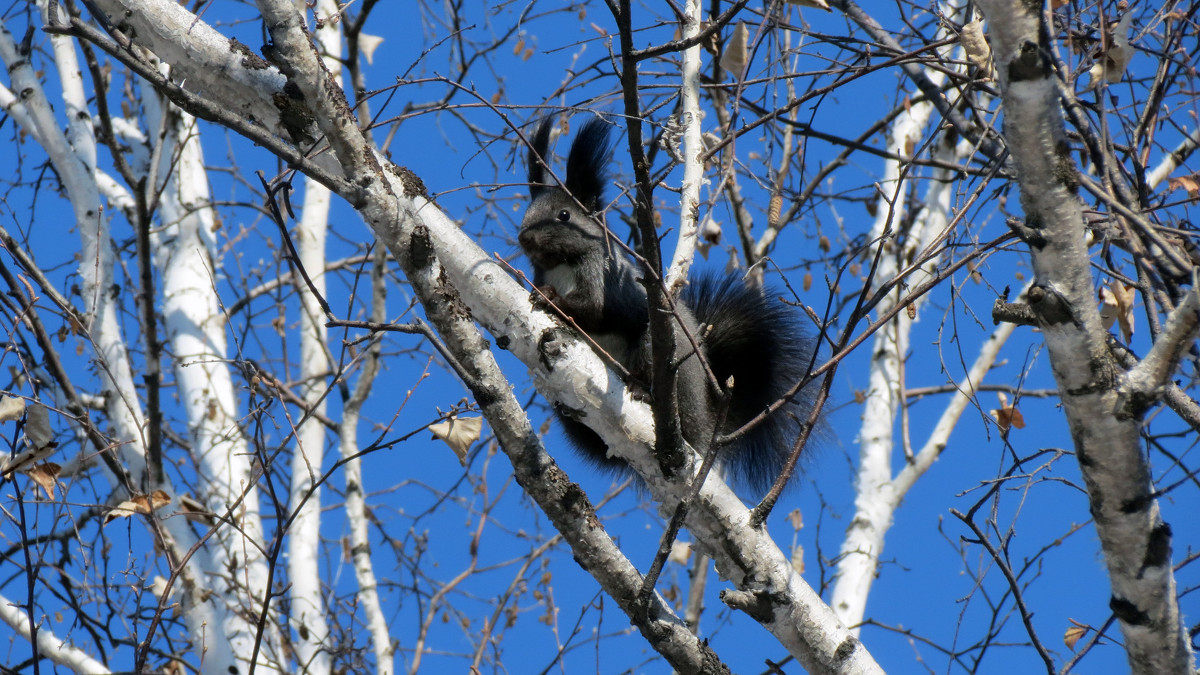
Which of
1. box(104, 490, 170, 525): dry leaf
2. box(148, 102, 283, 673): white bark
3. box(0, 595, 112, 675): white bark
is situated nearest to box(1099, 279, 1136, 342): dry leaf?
box(104, 490, 170, 525): dry leaf

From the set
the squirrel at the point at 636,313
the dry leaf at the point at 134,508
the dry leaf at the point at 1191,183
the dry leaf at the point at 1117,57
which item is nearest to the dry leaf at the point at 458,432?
the dry leaf at the point at 134,508

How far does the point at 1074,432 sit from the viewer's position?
1.94 m

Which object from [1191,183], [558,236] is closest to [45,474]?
[558,236]

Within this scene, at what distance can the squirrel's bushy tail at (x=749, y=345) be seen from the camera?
3.64m

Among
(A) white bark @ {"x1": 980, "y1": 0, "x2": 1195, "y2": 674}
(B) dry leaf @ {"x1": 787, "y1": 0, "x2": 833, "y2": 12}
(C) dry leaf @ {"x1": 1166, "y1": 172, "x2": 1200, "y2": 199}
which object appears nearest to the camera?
(A) white bark @ {"x1": 980, "y1": 0, "x2": 1195, "y2": 674}

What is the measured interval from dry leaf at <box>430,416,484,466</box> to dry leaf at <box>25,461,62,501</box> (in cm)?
97

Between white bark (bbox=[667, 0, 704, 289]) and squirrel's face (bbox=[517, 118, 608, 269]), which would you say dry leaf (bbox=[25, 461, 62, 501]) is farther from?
squirrel's face (bbox=[517, 118, 608, 269])

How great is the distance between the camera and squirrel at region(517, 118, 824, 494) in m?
3.62

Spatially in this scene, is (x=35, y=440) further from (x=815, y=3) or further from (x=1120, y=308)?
(x=1120, y=308)

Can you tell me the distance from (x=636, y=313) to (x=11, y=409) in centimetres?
197

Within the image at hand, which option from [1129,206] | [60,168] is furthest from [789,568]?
[60,168]

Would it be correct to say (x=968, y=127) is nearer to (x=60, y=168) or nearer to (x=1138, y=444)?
(x=1138, y=444)

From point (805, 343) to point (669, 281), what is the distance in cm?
151

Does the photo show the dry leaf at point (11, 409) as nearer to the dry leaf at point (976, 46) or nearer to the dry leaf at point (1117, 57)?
the dry leaf at point (976, 46)
